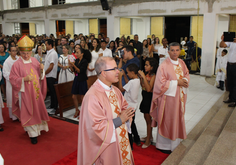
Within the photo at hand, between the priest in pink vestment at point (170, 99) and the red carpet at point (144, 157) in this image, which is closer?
the red carpet at point (144, 157)

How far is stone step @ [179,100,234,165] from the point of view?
134 inches

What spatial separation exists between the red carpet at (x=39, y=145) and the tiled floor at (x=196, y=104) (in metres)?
0.84

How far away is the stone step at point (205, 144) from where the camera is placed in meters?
3.41

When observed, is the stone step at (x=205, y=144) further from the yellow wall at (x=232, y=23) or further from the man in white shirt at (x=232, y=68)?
the yellow wall at (x=232, y=23)

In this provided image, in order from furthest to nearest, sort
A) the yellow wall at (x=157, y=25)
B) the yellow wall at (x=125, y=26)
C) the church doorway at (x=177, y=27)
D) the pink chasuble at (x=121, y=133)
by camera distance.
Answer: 1. the yellow wall at (x=125, y=26)
2. the church doorway at (x=177, y=27)
3. the yellow wall at (x=157, y=25)
4. the pink chasuble at (x=121, y=133)

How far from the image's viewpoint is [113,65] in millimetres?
2438

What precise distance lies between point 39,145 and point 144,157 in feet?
6.30

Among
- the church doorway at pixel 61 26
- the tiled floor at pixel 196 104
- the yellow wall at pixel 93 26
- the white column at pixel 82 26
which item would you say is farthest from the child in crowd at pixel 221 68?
the church doorway at pixel 61 26

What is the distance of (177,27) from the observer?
1505cm

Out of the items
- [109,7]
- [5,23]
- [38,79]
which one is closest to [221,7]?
[109,7]

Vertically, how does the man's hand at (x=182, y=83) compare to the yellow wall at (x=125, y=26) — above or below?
below

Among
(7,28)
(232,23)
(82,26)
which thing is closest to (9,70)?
(232,23)

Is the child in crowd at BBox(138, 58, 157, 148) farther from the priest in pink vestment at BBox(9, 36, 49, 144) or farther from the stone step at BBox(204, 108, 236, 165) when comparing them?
the priest in pink vestment at BBox(9, 36, 49, 144)

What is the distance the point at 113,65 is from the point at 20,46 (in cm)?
249
